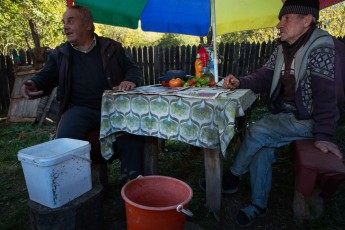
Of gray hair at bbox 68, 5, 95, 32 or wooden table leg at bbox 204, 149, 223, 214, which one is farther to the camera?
gray hair at bbox 68, 5, 95, 32

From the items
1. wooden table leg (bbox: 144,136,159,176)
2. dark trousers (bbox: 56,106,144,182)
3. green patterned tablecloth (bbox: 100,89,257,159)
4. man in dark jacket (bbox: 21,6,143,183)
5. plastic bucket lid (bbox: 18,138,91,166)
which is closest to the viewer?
plastic bucket lid (bbox: 18,138,91,166)

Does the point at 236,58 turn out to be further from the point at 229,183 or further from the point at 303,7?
the point at 229,183

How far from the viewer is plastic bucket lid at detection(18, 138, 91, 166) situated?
181 centimetres

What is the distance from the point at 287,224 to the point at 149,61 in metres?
6.40

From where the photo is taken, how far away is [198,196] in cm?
285

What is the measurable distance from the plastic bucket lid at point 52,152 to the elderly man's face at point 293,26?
197cm

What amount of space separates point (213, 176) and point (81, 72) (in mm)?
1727

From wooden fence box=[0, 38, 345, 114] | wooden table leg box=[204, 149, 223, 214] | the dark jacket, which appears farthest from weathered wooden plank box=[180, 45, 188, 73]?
wooden table leg box=[204, 149, 223, 214]

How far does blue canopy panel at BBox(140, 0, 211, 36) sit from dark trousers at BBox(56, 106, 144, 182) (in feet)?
5.40

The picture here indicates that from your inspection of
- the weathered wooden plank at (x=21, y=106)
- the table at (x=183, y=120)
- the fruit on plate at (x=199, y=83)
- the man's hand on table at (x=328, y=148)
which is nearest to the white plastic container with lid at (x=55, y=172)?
the table at (x=183, y=120)

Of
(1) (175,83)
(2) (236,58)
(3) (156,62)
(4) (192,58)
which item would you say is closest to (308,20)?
(1) (175,83)

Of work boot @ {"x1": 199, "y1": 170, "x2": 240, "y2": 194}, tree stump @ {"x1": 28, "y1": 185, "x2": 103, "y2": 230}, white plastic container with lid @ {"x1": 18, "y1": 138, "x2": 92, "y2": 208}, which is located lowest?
work boot @ {"x1": 199, "y1": 170, "x2": 240, "y2": 194}

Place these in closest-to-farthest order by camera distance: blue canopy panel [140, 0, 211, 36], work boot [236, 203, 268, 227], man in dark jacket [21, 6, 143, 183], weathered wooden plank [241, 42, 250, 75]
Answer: work boot [236, 203, 268, 227], man in dark jacket [21, 6, 143, 183], blue canopy panel [140, 0, 211, 36], weathered wooden plank [241, 42, 250, 75]

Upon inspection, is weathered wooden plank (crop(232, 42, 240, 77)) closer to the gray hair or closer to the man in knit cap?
the man in knit cap
